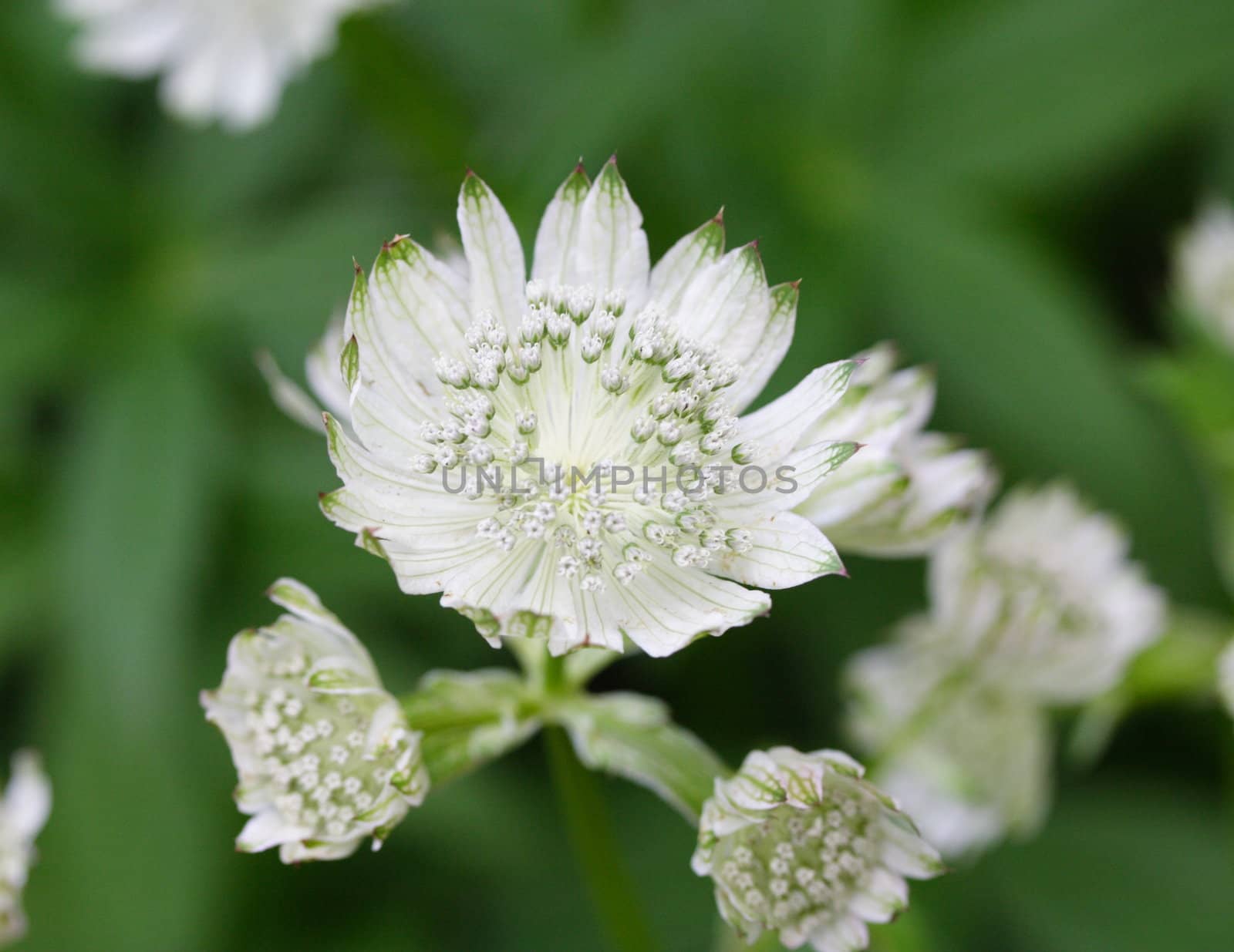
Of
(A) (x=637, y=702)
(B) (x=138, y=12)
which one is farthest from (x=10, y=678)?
(A) (x=637, y=702)

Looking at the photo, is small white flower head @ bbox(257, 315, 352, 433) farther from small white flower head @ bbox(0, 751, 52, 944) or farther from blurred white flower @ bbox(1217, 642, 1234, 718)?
blurred white flower @ bbox(1217, 642, 1234, 718)

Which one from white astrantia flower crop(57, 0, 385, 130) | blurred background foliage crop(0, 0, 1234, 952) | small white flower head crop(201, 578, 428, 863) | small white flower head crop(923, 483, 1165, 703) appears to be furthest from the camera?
white astrantia flower crop(57, 0, 385, 130)

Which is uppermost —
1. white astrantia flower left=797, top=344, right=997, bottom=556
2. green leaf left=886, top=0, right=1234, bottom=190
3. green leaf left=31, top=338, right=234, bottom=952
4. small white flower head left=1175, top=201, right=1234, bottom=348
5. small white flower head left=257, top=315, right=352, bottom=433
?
green leaf left=886, top=0, right=1234, bottom=190

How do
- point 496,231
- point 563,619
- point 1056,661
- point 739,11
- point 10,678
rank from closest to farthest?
point 563,619, point 496,231, point 1056,661, point 739,11, point 10,678

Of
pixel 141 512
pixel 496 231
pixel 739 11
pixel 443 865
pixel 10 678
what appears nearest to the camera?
pixel 496 231

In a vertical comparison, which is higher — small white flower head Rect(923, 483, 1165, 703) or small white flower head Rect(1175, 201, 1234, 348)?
small white flower head Rect(1175, 201, 1234, 348)

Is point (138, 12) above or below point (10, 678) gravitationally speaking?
above

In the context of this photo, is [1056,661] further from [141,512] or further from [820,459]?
[141,512]

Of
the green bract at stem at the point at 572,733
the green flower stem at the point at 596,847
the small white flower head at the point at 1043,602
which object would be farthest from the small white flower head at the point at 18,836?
the small white flower head at the point at 1043,602

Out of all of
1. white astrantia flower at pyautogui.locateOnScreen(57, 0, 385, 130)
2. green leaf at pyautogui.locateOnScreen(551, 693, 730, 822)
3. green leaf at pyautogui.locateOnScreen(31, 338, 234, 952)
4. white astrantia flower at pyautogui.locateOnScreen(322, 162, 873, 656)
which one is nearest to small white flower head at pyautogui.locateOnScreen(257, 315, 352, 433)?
white astrantia flower at pyautogui.locateOnScreen(322, 162, 873, 656)
